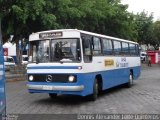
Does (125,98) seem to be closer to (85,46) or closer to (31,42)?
(85,46)

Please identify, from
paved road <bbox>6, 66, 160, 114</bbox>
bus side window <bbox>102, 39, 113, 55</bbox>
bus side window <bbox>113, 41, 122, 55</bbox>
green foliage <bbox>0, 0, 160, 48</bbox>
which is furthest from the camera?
green foliage <bbox>0, 0, 160, 48</bbox>

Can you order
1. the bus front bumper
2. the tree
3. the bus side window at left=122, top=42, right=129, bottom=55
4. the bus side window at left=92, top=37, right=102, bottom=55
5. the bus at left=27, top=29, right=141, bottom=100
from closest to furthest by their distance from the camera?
the bus front bumper
the bus at left=27, top=29, right=141, bottom=100
the bus side window at left=92, top=37, right=102, bottom=55
the bus side window at left=122, top=42, right=129, bottom=55
the tree

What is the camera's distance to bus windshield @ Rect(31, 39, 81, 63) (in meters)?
14.5

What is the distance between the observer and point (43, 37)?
49.8 ft

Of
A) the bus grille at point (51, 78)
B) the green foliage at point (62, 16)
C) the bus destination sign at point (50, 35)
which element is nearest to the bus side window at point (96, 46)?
the bus destination sign at point (50, 35)

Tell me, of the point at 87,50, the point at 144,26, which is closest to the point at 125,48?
the point at 87,50

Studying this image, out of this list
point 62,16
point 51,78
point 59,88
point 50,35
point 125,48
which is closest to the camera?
point 59,88

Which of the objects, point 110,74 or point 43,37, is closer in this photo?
point 43,37

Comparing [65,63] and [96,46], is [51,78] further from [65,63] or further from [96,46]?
[96,46]

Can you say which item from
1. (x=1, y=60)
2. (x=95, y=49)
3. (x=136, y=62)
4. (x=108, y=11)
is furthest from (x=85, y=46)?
(x=108, y=11)

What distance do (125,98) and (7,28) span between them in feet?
47.2

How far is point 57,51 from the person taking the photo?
580 inches

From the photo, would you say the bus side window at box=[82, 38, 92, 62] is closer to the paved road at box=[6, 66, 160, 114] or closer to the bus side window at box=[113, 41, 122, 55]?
the paved road at box=[6, 66, 160, 114]

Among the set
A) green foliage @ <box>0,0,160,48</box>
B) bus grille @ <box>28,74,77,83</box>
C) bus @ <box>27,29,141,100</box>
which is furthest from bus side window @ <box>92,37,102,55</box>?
green foliage @ <box>0,0,160,48</box>
